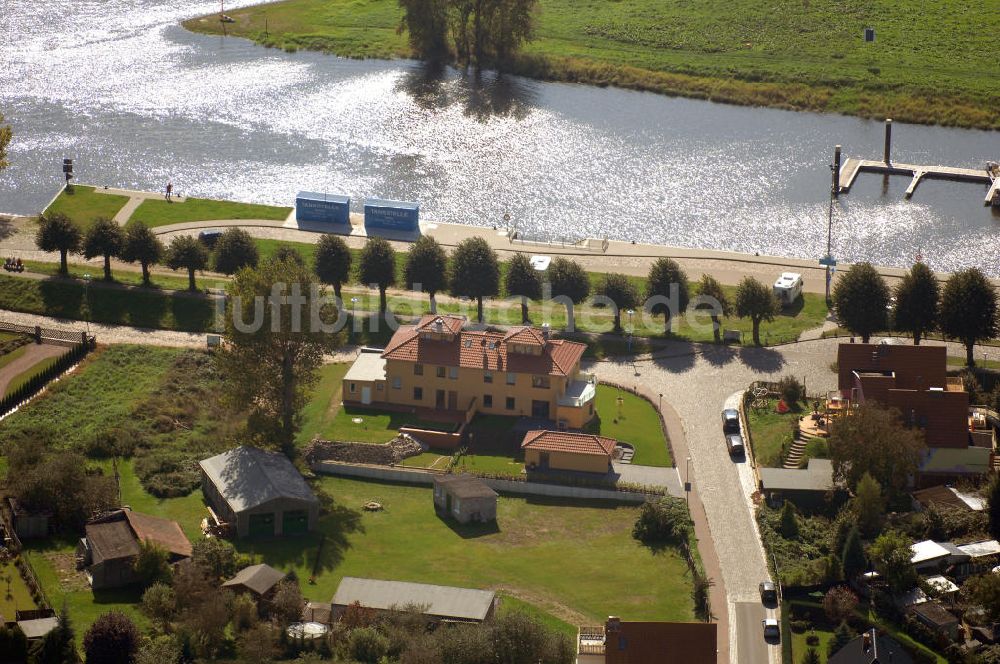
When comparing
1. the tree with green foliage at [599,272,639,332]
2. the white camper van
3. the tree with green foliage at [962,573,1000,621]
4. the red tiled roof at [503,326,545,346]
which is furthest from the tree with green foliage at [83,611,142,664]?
the white camper van

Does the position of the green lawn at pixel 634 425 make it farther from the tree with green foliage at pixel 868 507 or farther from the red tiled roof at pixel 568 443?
the tree with green foliage at pixel 868 507

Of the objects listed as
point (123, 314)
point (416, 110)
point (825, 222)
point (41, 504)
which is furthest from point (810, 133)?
point (41, 504)

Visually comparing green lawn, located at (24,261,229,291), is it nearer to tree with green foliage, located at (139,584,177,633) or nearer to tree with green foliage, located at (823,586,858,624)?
tree with green foliage, located at (139,584,177,633)

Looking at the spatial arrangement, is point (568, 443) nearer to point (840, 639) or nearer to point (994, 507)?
point (840, 639)

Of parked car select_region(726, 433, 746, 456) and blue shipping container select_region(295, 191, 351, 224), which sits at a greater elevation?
blue shipping container select_region(295, 191, 351, 224)

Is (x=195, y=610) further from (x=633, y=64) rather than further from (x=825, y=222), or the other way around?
(x=633, y=64)

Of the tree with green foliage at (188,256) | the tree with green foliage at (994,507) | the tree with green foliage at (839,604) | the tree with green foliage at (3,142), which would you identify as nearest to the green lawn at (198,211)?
the tree with green foliage at (188,256)
